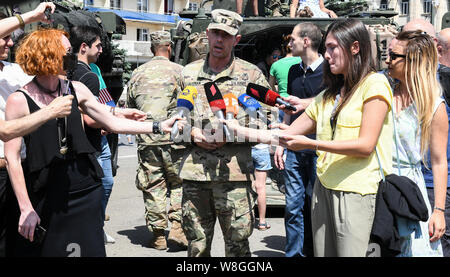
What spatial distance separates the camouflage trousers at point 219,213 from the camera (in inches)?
172

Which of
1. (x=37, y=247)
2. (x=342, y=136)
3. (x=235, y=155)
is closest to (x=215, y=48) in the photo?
(x=235, y=155)

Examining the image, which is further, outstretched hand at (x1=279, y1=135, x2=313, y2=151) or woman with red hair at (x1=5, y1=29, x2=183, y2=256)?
woman with red hair at (x1=5, y1=29, x2=183, y2=256)

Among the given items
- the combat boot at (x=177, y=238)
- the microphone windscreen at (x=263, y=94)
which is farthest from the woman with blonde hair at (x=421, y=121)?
the combat boot at (x=177, y=238)

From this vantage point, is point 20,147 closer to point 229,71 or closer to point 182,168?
point 182,168

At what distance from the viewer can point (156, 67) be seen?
22.2 feet

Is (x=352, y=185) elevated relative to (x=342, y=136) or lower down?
lower down

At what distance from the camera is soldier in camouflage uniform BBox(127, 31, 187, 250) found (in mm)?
6590

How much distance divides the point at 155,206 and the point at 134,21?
179 feet

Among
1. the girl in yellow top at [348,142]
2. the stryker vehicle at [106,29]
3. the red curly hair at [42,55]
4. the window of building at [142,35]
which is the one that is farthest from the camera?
the window of building at [142,35]

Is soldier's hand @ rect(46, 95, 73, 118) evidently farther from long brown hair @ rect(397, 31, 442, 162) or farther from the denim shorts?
the denim shorts

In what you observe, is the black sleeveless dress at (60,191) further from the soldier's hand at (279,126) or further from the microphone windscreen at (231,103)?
the soldier's hand at (279,126)

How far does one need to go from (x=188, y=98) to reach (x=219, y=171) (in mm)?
605

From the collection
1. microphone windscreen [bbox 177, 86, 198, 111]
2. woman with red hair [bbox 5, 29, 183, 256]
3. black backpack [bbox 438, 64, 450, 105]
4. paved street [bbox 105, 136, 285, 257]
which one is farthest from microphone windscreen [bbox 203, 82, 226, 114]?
paved street [bbox 105, 136, 285, 257]

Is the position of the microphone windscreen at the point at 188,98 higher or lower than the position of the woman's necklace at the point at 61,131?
higher
